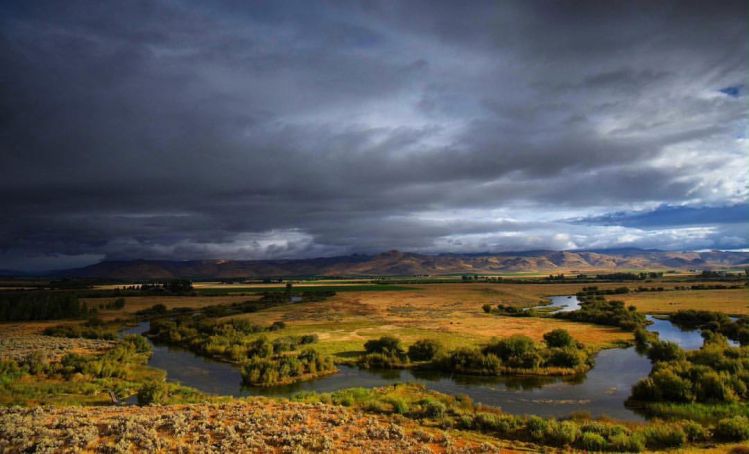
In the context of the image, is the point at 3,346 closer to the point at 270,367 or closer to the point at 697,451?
the point at 270,367

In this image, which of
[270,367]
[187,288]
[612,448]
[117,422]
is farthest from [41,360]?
[187,288]

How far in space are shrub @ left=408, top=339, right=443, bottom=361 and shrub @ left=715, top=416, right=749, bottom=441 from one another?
24021 mm

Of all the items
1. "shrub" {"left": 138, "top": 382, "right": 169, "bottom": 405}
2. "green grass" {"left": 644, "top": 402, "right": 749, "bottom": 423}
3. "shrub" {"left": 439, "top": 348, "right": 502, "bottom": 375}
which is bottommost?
"shrub" {"left": 439, "top": 348, "right": 502, "bottom": 375}

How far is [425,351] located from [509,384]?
34.4 feet

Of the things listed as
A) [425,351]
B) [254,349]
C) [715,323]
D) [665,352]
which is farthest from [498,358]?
[715,323]

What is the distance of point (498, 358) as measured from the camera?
3759 centimetres

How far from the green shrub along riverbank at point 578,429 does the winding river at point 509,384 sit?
423cm

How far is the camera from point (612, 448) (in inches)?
713

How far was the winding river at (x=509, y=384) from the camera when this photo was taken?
2728 cm

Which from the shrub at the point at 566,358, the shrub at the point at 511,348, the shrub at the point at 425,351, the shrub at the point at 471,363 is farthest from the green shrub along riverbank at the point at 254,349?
the shrub at the point at 566,358

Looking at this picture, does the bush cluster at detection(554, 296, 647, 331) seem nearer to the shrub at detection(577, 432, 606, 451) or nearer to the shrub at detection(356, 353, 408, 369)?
the shrub at detection(356, 353, 408, 369)

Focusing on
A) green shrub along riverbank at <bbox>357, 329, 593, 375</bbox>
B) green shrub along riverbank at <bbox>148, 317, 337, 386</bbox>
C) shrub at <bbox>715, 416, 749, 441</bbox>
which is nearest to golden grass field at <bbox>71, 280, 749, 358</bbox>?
green shrub along riverbank at <bbox>148, 317, 337, 386</bbox>

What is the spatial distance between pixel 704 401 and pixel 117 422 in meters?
32.4

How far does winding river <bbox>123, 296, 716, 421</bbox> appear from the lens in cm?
2728
